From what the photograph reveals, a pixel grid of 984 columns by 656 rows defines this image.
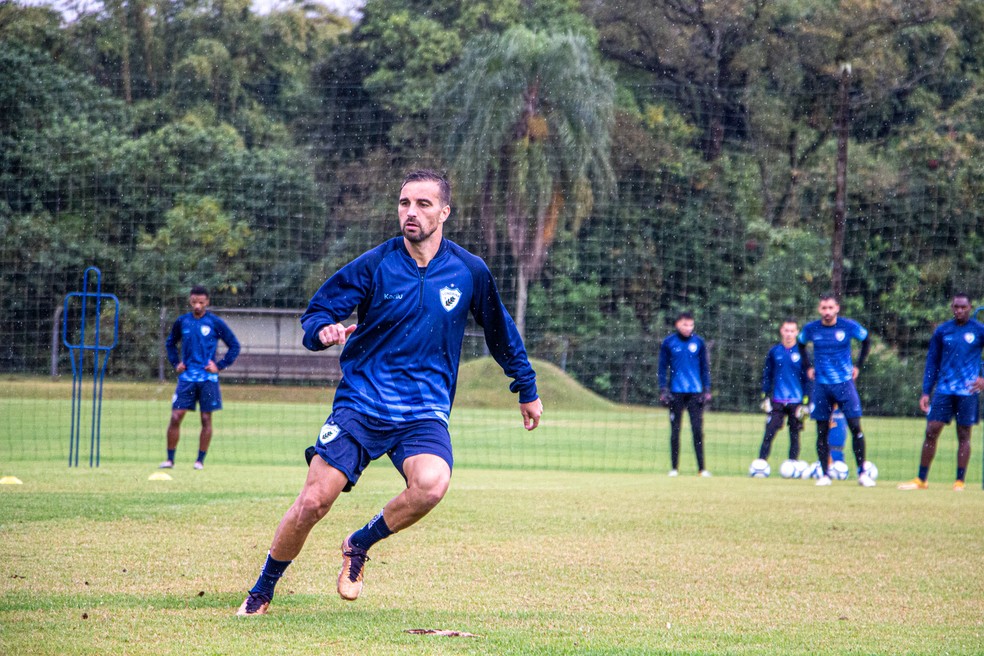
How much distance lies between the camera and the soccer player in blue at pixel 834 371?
15.0 metres

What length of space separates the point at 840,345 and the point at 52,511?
9.23m

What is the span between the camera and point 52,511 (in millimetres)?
10039

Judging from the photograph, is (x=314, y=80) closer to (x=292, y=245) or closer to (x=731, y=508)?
(x=292, y=245)

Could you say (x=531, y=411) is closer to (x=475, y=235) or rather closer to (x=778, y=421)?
(x=778, y=421)

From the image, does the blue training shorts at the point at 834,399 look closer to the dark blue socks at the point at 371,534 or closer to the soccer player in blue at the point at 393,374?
the soccer player in blue at the point at 393,374

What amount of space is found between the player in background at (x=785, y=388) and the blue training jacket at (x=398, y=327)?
11711 mm

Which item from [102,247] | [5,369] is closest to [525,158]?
[102,247]

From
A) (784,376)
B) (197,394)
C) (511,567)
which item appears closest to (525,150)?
(784,376)

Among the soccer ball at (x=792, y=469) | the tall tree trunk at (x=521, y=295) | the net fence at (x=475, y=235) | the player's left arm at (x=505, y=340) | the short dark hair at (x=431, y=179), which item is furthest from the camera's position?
the tall tree trunk at (x=521, y=295)

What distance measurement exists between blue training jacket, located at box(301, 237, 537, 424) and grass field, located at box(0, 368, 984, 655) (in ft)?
3.42

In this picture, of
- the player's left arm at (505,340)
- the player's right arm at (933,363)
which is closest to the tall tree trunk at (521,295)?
the player's right arm at (933,363)

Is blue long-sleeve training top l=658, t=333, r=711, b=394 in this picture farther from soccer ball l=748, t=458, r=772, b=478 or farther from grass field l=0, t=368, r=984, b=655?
grass field l=0, t=368, r=984, b=655

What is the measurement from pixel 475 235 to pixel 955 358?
10734mm

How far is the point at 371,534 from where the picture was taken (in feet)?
19.8
